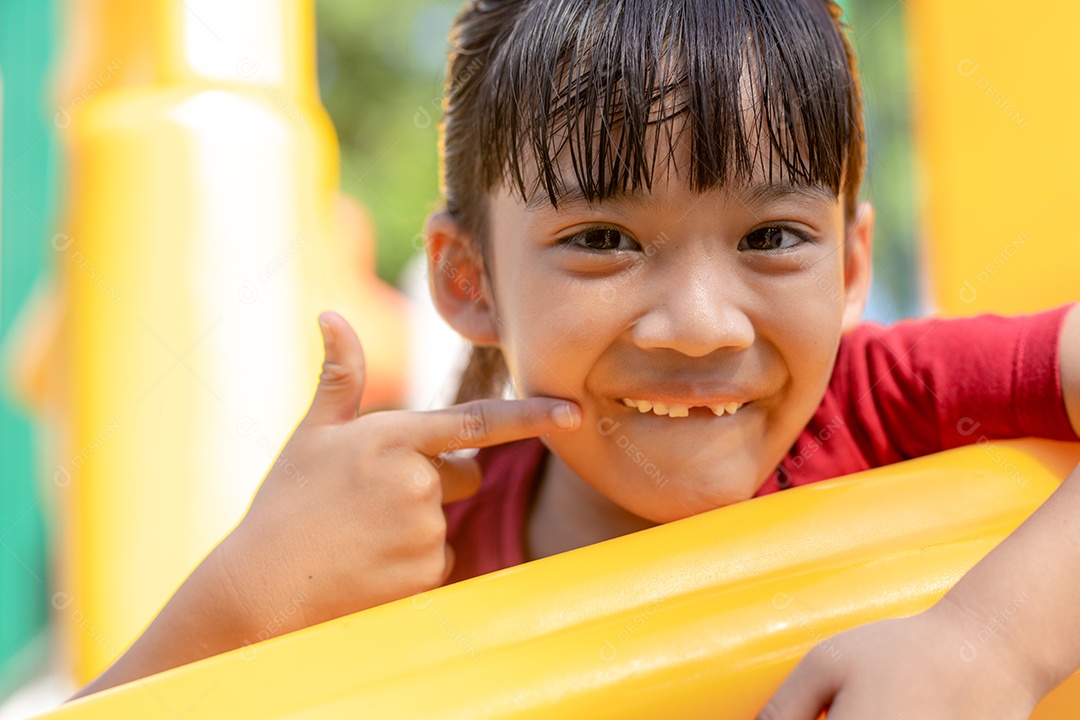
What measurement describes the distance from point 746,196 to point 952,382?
0.90ft

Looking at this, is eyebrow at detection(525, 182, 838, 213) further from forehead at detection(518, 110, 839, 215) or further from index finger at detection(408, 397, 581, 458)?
index finger at detection(408, 397, 581, 458)

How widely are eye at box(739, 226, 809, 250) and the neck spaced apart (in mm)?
336

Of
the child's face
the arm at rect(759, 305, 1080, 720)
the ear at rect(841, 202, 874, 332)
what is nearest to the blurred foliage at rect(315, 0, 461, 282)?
the ear at rect(841, 202, 874, 332)

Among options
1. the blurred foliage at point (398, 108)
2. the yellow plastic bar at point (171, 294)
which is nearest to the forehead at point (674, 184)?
the yellow plastic bar at point (171, 294)

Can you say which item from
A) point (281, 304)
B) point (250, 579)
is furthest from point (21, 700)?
point (250, 579)

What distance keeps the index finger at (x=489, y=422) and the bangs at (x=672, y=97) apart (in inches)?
7.0

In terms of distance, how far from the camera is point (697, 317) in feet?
2.54

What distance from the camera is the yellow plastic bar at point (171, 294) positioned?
1.38 m

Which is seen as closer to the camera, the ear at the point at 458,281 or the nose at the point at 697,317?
the nose at the point at 697,317

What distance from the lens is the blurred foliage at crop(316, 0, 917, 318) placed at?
269 inches

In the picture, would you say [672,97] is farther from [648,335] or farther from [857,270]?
[857,270]

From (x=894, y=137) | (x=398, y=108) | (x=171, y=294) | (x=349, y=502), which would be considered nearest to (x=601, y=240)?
(x=349, y=502)

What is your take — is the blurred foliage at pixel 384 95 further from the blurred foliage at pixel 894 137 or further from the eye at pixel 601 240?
the eye at pixel 601 240

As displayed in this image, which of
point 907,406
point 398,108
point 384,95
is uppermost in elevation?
point 384,95
